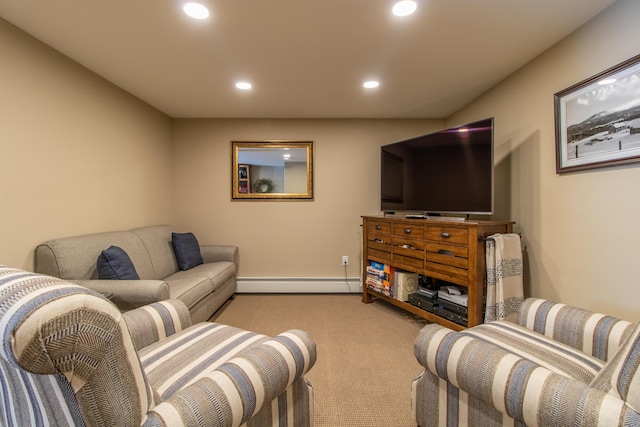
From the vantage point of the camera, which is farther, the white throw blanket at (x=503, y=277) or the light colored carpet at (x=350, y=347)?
the white throw blanket at (x=503, y=277)

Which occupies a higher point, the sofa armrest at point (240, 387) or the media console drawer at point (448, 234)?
the media console drawer at point (448, 234)

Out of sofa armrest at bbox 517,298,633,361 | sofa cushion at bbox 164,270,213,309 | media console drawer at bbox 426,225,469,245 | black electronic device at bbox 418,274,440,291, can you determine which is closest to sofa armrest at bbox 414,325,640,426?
sofa armrest at bbox 517,298,633,361

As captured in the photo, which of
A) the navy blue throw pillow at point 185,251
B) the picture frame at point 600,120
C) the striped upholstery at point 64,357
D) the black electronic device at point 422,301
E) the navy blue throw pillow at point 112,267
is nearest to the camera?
the striped upholstery at point 64,357

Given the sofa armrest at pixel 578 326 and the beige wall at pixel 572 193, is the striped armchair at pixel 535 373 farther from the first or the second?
the beige wall at pixel 572 193

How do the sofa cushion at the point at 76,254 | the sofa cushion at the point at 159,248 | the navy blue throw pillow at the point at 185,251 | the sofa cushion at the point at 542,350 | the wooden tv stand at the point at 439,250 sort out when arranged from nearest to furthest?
the sofa cushion at the point at 542,350 → the sofa cushion at the point at 76,254 → the wooden tv stand at the point at 439,250 → the sofa cushion at the point at 159,248 → the navy blue throw pillow at the point at 185,251

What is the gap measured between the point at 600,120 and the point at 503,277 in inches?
45.2

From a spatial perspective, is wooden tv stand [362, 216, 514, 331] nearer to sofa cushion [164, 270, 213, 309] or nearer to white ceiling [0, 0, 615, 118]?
white ceiling [0, 0, 615, 118]

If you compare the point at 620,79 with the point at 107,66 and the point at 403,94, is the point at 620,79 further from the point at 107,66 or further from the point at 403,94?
the point at 107,66

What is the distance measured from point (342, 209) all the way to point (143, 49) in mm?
2615

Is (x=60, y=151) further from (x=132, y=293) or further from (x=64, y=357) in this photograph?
(x=64, y=357)

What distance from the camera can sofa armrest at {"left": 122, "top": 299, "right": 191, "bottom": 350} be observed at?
1.35 metres

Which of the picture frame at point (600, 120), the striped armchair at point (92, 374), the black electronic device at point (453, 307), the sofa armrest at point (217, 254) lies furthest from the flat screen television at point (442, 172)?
the striped armchair at point (92, 374)

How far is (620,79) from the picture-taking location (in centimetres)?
160

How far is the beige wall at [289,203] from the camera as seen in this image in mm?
3764
